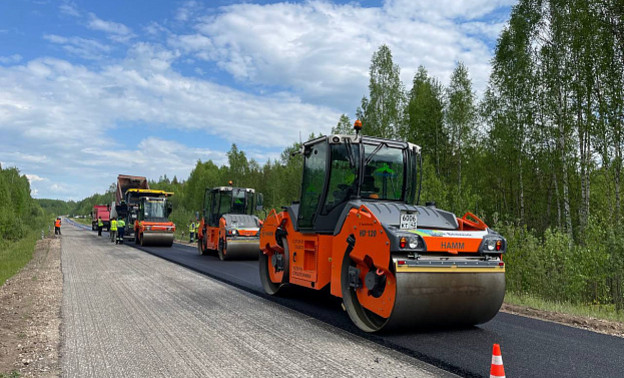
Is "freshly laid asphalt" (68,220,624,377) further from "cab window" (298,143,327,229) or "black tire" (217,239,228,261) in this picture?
"black tire" (217,239,228,261)

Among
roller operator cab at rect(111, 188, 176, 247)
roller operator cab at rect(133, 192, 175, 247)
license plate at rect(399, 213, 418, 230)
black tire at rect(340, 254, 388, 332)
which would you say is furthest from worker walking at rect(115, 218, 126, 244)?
license plate at rect(399, 213, 418, 230)

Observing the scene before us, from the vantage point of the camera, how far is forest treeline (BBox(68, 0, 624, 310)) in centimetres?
1002

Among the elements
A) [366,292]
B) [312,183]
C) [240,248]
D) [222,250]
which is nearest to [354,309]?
[366,292]

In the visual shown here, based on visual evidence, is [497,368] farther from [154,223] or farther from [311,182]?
[154,223]

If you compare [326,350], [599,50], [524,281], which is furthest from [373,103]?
[326,350]

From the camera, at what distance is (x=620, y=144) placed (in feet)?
52.0

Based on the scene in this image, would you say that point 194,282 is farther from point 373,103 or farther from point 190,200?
point 190,200

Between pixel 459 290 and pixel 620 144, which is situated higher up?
pixel 620 144

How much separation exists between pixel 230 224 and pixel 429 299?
37.0 ft

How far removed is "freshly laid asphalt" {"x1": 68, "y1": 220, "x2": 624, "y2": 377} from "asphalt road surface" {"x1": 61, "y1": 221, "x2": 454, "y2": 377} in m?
0.15

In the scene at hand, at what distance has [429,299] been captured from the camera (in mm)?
5109

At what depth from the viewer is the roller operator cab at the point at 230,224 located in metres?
15.3

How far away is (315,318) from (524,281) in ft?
18.7

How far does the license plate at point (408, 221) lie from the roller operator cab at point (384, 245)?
0.4 inches
